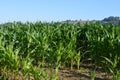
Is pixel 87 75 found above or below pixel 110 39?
below

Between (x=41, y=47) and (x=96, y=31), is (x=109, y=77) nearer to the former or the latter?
(x=41, y=47)

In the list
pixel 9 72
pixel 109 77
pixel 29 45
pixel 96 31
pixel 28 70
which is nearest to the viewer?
pixel 28 70

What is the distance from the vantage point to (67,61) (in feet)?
22.1

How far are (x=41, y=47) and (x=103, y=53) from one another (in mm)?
1326

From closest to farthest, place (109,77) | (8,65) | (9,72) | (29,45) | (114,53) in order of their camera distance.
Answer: (8,65), (9,72), (109,77), (114,53), (29,45)

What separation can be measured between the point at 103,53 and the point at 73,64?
675 millimetres

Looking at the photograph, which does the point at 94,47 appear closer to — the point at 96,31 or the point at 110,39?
the point at 110,39

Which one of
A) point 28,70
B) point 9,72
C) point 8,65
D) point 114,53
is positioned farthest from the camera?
point 114,53

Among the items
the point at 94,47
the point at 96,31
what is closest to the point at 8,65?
the point at 94,47

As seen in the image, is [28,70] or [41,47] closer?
[28,70]

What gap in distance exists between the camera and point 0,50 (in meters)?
5.49

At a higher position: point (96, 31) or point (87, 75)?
point (96, 31)

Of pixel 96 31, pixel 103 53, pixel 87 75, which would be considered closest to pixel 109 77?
pixel 87 75

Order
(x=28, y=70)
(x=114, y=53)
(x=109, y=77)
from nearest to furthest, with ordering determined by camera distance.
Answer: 1. (x=28, y=70)
2. (x=109, y=77)
3. (x=114, y=53)
